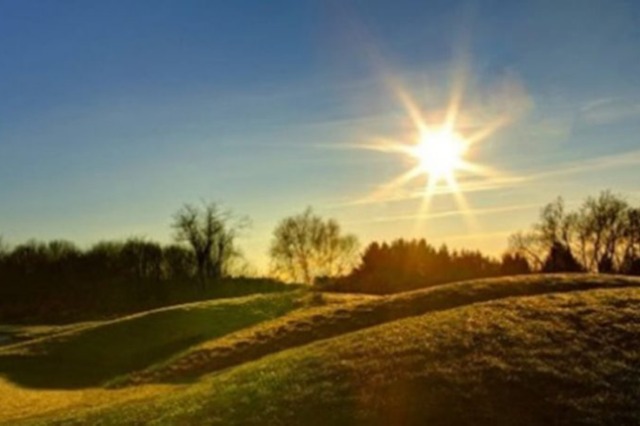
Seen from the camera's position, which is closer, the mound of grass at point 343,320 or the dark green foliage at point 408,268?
the mound of grass at point 343,320

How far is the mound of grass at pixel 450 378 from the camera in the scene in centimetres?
2381

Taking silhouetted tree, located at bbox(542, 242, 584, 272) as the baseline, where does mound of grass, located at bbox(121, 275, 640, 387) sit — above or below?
below

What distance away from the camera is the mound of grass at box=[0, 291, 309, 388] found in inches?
1967

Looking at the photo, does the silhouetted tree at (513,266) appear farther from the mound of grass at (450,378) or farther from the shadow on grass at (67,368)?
the mound of grass at (450,378)

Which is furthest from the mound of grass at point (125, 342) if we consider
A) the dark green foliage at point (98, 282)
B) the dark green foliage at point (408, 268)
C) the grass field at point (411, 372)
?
the dark green foliage at point (98, 282)

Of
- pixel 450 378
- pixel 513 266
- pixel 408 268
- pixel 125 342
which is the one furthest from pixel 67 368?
pixel 513 266

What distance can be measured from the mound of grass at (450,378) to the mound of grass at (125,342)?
18.4 metres

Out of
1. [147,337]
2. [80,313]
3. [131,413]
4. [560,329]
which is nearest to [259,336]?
[147,337]

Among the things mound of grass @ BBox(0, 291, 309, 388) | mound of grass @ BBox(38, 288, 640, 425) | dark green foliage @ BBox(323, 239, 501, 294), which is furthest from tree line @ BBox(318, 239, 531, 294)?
mound of grass @ BBox(38, 288, 640, 425)

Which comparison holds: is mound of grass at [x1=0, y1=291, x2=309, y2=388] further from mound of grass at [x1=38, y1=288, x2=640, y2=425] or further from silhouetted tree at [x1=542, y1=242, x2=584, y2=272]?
silhouetted tree at [x1=542, y1=242, x2=584, y2=272]

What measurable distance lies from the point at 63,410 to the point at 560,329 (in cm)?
2333

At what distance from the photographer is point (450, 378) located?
26203mm

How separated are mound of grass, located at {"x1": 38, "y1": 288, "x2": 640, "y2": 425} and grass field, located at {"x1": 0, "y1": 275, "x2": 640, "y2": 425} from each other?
7 cm

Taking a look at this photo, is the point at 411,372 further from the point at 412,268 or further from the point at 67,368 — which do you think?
the point at 412,268
